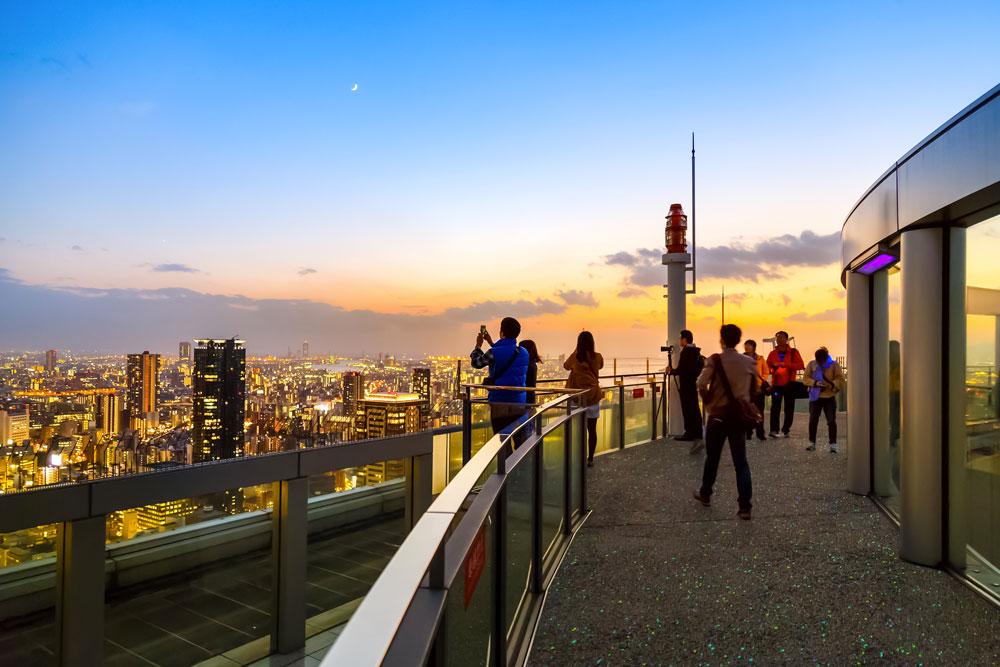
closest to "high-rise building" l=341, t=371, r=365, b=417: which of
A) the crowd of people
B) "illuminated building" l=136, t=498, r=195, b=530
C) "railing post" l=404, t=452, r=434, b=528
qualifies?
"railing post" l=404, t=452, r=434, b=528

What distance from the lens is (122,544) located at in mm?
4414

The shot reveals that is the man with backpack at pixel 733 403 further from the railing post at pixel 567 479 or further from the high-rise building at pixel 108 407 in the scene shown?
the high-rise building at pixel 108 407

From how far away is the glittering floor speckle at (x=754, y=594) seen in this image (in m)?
3.53

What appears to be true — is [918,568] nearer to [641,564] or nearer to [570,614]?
[641,564]

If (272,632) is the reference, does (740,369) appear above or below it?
above

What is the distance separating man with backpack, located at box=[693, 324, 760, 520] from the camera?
239 inches

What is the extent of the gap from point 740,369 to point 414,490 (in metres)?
3.79

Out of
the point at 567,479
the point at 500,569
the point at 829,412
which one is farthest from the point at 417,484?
the point at 829,412

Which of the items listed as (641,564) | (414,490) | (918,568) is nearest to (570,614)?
(641,564)

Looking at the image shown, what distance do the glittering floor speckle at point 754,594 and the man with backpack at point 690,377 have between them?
3.56 metres

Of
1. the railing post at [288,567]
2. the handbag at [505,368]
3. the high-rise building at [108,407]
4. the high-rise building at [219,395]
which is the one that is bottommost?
the railing post at [288,567]

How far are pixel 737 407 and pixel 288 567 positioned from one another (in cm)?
419

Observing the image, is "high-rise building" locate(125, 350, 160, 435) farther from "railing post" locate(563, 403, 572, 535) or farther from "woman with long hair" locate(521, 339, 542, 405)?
"railing post" locate(563, 403, 572, 535)

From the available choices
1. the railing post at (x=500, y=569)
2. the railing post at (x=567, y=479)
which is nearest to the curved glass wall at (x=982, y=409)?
the railing post at (x=567, y=479)
